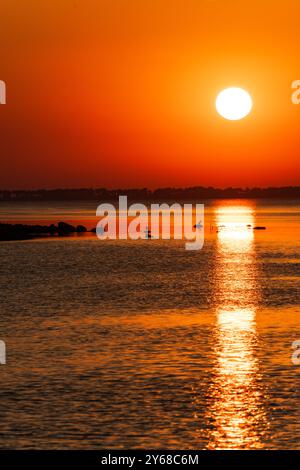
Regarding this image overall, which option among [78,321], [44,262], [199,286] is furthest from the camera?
[44,262]

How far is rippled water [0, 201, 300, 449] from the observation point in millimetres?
23812

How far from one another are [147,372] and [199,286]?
3380 cm

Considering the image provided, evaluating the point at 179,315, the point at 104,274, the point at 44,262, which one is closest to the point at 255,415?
the point at 179,315

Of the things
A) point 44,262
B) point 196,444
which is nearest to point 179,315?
point 196,444

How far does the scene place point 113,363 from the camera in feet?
107

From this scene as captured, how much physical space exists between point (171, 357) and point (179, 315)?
1287 cm

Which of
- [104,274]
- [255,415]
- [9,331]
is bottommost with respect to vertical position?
[255,415]

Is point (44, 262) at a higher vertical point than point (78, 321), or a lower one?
higher

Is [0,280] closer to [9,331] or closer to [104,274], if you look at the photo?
[104,274]

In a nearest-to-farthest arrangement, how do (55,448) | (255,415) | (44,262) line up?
(55,448), (255,415), (44,262)

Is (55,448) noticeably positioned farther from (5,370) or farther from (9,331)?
(9,331)

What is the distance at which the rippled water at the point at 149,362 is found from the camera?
78.1ft

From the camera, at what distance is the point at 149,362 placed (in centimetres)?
3275

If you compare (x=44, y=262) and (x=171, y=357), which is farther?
(x=44, y=262)
